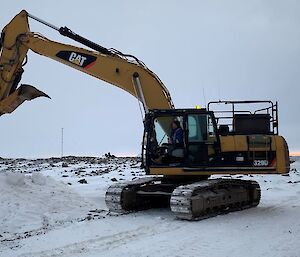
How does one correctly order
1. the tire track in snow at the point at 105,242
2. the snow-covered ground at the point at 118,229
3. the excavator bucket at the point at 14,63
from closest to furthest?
1. the tire track in snow at the point at 105,242
2. the snow-covered ground at the point at 118,229
3. the excavator bucket at the point at 14,63

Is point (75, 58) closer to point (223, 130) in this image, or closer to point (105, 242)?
point (223, 130)

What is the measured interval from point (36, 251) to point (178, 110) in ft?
17.7

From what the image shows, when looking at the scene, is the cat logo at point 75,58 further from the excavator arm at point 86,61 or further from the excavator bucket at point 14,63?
the excavator bucket at point 14,63

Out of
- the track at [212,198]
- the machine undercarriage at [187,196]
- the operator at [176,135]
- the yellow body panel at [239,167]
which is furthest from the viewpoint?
the operator at [176,135]

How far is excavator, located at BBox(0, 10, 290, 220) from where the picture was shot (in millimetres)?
11609

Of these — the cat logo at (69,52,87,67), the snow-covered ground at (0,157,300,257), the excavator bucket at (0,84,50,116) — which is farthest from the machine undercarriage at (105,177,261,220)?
the cat logo at (69,52,87,67)

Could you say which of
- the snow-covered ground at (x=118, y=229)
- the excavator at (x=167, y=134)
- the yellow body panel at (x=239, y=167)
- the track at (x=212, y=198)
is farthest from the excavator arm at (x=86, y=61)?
the snow-covered ground at (x=118, y=229)

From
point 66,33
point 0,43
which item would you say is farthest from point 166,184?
point 0,43

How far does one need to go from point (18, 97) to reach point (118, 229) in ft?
14.8

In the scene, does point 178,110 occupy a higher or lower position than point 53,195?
higher

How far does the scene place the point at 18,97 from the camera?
11.8 meters

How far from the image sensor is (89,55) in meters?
12.7

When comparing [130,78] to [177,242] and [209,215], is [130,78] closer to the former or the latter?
[209,215]

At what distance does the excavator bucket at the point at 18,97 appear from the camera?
11695mm
